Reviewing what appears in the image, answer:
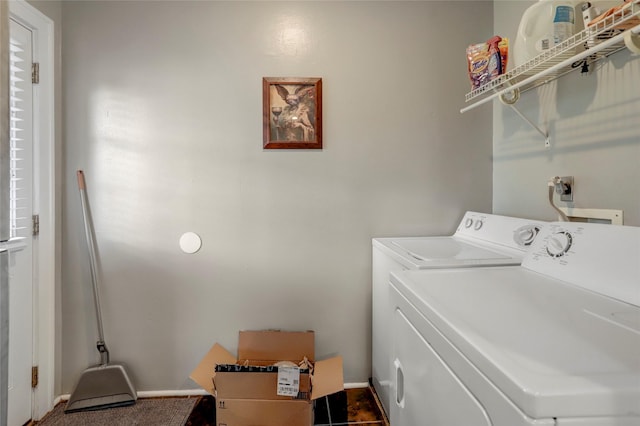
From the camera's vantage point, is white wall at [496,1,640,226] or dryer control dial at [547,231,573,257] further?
white wall at [496,1,640,226]

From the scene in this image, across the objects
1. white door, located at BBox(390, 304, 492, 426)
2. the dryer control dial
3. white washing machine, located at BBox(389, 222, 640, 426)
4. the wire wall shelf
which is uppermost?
the wire wall shelf

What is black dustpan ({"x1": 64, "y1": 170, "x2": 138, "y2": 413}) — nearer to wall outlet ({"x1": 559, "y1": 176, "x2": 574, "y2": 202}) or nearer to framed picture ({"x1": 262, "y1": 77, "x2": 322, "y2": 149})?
framed picture ({"x1": 262, "y1": 77, "x2": 322, "y2": 149})

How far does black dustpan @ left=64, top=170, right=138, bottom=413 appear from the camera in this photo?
1793 millimetres

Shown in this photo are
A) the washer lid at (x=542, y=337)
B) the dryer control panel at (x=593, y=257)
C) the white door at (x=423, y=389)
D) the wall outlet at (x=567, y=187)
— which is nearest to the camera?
the washer lid at (x=542, y=337)

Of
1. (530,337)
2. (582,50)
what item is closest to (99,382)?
(530,337)

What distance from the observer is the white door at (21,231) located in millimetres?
1609

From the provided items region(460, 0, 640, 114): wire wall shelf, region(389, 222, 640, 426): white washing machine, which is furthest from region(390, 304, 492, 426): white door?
region(460, 0, 640, 114): wire wall shelf

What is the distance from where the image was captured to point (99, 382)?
71.8 inches

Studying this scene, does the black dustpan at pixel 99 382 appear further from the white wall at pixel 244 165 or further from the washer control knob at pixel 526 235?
the washer control knob at pixel 526 235

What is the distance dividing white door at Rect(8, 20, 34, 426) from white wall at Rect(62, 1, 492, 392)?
19 cm

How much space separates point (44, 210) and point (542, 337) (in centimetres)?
226

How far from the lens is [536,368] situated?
51 centimetres

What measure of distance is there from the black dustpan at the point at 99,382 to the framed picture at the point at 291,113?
43.6 inches

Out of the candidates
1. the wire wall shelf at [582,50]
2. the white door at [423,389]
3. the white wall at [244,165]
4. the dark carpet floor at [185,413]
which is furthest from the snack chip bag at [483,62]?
the dark carpet floor at [185,413]
